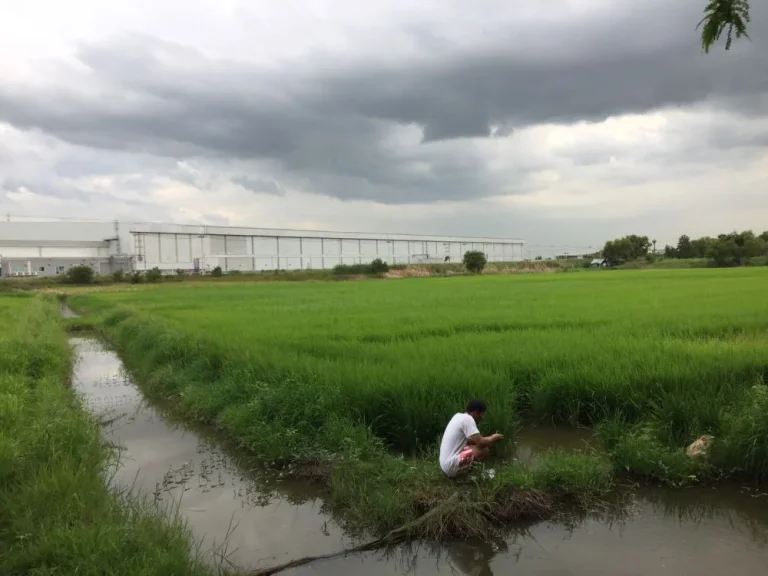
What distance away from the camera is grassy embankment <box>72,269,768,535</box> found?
4457 mm

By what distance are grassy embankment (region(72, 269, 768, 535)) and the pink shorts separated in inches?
7.4

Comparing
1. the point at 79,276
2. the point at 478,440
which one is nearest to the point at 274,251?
the point at 79,276

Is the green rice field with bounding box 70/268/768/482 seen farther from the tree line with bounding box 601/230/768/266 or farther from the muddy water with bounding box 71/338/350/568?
the tree line with bounding box 601/230/768/266

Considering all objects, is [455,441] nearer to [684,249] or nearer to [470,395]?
[470,395]

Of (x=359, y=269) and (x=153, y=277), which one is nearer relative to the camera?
(x=153, y=277)

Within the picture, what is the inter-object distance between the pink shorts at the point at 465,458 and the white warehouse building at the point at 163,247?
55112 millimetres

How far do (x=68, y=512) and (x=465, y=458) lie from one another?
294 cm

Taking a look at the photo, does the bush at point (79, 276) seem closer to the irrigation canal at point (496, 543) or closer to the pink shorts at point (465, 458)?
the irrigation canal at point (496, 543)

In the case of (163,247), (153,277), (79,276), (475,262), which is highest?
(163,247)

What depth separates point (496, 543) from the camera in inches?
152

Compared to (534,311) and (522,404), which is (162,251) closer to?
(534,311)

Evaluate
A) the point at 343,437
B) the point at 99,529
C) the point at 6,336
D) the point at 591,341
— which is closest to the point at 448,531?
the point at 343,437

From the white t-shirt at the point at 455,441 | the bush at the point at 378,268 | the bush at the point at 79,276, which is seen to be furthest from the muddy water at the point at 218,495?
the bush at the point at 378,268

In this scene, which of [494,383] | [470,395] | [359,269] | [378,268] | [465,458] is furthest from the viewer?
[378,268]
